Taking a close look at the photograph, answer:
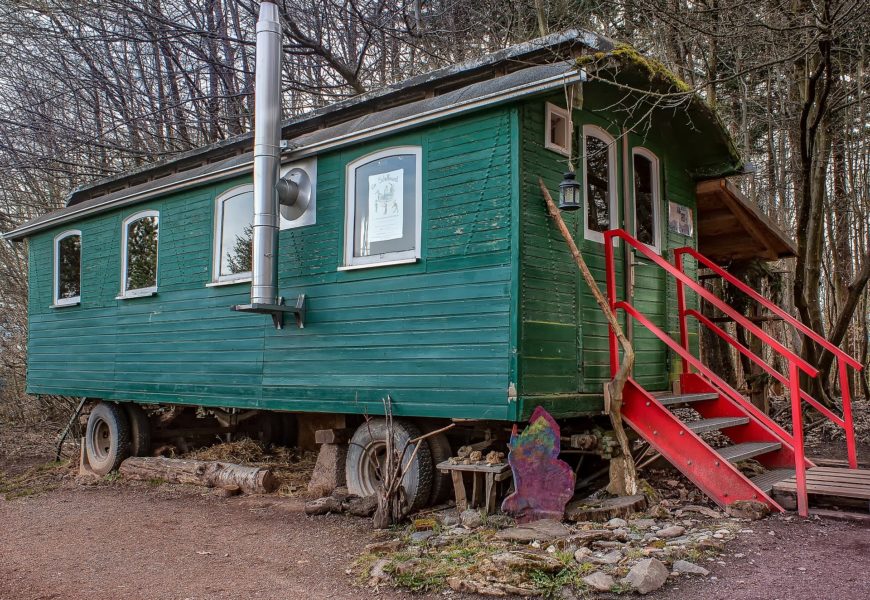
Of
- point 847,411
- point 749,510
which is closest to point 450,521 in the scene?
point 749,510

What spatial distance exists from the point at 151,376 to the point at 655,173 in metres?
6.46

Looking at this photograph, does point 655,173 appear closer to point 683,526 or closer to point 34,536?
point 683,526

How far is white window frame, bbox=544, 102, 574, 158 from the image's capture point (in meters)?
6.21

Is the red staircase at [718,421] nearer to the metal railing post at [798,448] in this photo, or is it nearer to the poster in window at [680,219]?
the metal railing post at [798,448]

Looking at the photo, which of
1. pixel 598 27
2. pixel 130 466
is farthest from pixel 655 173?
pixel 130 466

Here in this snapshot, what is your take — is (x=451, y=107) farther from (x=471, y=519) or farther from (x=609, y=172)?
(x=471, y=519)

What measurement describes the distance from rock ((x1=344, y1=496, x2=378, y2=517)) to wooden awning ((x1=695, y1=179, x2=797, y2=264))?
515 cm

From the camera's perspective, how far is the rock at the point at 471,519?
18.1 ft

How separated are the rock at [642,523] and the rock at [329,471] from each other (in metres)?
3.27

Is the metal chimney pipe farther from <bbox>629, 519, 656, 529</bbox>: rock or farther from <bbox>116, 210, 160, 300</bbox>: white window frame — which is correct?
<bbox>629, 519, 656, 529</bbox>: rock

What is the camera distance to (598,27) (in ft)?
42.5

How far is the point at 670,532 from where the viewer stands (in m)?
4.83

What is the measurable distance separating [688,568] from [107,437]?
8.68 m

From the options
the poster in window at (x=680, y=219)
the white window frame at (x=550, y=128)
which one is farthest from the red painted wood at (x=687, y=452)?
the poster in window at (x=680, y=219)
